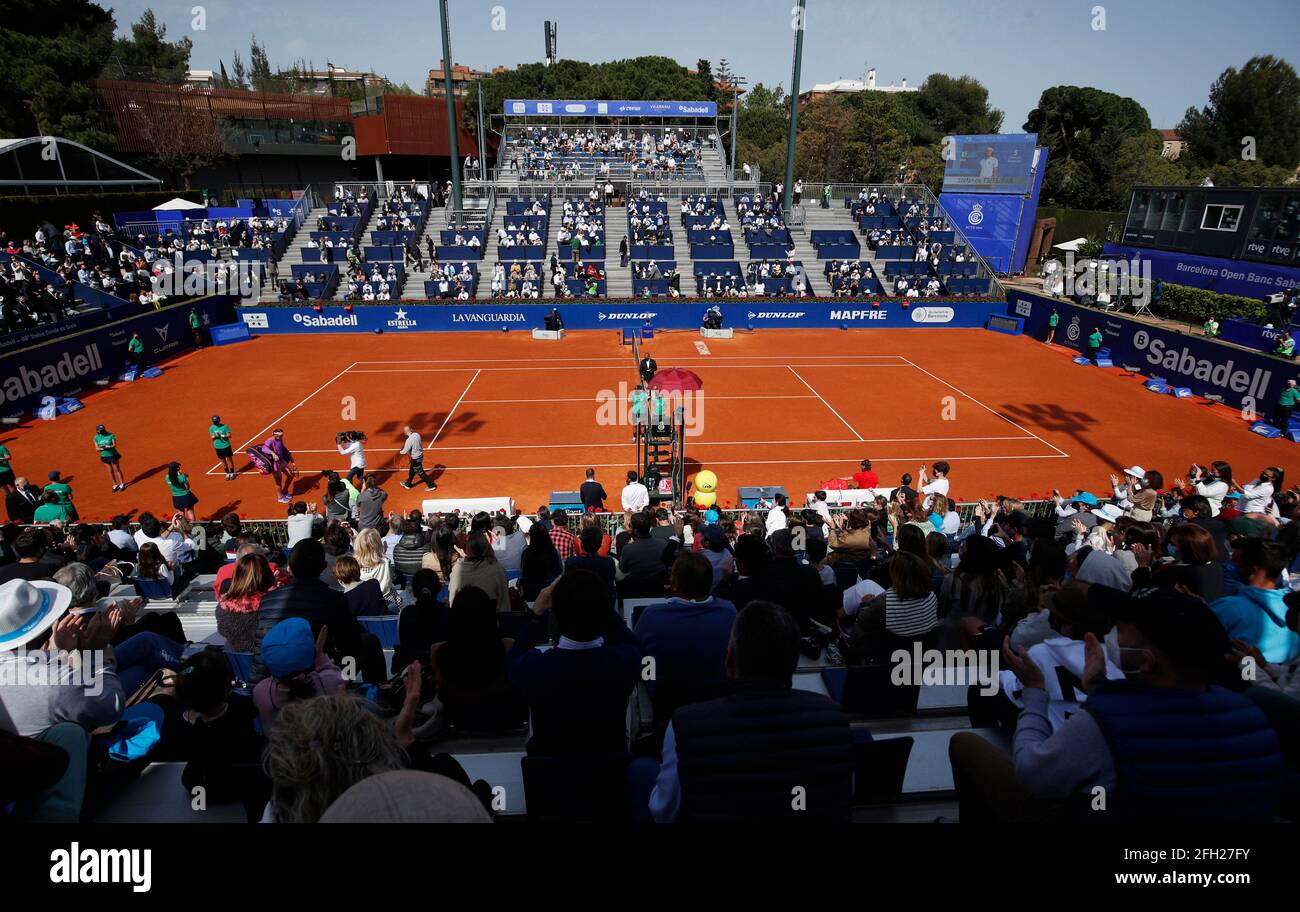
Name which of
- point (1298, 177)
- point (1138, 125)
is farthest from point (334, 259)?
point (1138, 125)

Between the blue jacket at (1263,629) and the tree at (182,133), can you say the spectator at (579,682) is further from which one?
the tree at (182,133)

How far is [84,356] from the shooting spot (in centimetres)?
2319

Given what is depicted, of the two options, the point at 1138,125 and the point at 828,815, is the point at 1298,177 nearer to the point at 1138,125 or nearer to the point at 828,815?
the point at 1138,125

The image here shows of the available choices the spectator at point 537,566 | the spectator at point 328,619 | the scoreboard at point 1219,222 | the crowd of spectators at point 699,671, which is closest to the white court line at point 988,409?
the crowd of spectators at point 699,671

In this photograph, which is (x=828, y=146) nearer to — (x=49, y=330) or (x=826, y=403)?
(x=826, y=403)

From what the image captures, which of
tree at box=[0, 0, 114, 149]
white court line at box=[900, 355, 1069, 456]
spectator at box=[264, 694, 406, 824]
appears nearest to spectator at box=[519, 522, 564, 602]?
spectator at box=[264, 694, 406, 824]

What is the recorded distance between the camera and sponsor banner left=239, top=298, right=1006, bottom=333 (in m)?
32.5

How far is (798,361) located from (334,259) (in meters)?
26.5

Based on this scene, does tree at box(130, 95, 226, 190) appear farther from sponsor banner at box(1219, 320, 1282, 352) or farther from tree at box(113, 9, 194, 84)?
sponsor banner at box(1219, 320, 1282, 352)

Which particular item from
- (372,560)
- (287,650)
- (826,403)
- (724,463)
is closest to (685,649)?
(287,650)

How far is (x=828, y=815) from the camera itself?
2.70 metres

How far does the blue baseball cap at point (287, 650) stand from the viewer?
382 cm

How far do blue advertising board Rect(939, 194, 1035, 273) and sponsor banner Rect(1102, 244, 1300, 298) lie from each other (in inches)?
393
